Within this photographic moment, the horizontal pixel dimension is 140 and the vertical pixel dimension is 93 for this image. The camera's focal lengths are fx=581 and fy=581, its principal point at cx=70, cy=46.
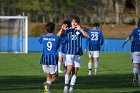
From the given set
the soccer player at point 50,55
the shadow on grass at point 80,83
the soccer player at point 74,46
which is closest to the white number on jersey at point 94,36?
the shadow on grass at point 80,83

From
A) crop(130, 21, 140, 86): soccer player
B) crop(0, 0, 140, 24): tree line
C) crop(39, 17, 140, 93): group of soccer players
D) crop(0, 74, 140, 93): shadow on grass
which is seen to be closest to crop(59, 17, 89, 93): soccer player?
crop(39, 17, 140, 93): group of soccer players

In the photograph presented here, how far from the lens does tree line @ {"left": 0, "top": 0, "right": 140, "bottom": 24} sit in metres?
79.3

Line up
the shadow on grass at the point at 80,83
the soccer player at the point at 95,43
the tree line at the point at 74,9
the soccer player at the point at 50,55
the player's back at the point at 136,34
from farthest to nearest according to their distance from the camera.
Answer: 1. the tree line at the point at 74,9
2. the soccer player at the point at 95,43
3. the player's back at the point at 136,34
4. the shadow on grass at the point at 80,83
5. the soccer player at the point at 50,55

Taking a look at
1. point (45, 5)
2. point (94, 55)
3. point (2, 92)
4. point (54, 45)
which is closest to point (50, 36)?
point (54, 45)

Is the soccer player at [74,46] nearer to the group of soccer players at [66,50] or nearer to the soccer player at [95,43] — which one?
the group of soccer players at [66,50]

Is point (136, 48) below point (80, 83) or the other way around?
the other way around

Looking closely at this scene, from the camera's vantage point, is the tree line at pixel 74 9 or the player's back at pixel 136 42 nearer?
the player's back at pixel 136 42

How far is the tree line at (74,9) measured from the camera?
79.3 m

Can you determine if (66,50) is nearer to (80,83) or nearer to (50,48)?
(50,48)

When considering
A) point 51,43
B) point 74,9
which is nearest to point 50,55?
point 51,43

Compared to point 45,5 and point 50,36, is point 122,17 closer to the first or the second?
point 45,5

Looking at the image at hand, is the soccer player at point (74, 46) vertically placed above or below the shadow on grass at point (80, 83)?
above

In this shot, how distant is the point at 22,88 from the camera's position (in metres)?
A: 20.0

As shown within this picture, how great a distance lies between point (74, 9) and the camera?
8375 cm
